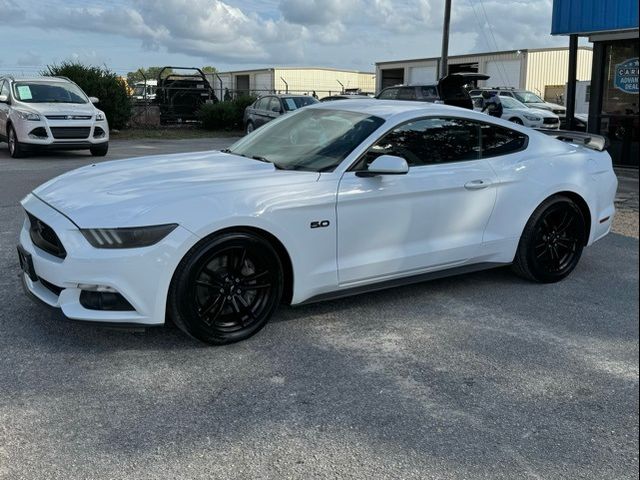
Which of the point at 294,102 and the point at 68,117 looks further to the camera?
the point at 294,102

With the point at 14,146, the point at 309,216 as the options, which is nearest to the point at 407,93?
the point at 14,146

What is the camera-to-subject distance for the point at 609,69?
1287 cm

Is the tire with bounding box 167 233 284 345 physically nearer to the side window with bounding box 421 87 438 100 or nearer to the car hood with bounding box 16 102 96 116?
the car hood with bounding box 16 102 96 116

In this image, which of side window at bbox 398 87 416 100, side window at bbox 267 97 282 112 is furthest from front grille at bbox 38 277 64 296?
side window at bbox 398 87 416 100

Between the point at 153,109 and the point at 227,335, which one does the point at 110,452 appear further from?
the point at 153,109

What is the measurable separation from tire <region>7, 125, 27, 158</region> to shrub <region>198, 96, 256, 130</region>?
1236 cm

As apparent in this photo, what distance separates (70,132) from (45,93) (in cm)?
142

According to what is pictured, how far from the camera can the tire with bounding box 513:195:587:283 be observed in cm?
519

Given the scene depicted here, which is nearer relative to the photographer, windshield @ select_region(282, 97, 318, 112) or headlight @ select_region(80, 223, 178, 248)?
headlight @ select_region(80, 223, 178, 248)

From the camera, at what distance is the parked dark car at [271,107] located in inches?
797

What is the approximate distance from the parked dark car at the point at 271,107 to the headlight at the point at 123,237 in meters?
16.3

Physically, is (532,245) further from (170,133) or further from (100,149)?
(170,133)

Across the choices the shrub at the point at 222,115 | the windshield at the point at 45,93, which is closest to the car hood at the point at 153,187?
the windshield at the point at 45,93

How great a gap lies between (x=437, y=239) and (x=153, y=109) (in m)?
23.5
